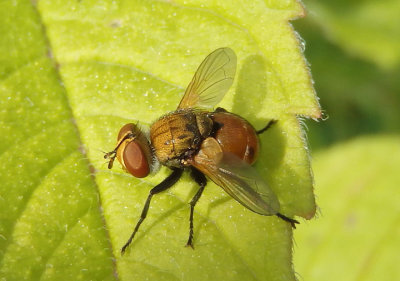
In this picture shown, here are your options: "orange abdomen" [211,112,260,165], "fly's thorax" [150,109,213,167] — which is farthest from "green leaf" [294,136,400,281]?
"fly's thorax" [150,109,213,167]

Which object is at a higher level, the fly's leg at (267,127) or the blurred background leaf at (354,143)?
the fly's leg at (267,127)

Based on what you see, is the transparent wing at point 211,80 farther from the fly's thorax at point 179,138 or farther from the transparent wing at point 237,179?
the transparent wing at point 237,179

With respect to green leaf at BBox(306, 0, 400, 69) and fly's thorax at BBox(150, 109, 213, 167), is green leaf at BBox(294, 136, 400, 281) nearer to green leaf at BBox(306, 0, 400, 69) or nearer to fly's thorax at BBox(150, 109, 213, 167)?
green leaf at BBox(306, 0, 400, 69)

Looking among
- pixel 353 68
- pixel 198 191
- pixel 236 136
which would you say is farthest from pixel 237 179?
pixel 353 68

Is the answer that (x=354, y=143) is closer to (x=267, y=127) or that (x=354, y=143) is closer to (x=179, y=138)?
(x=267, y=127)

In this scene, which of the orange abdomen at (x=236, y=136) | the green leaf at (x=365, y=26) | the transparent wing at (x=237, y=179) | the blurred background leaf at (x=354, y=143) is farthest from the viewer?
the green leaf at (x=365, y=26)

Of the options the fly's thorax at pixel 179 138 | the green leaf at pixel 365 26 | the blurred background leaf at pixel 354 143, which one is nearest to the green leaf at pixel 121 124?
the fly's thorax at pixel 179 138

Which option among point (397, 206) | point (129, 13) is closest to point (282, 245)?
point (129, 13)

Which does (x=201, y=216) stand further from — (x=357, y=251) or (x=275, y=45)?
(x=357, y=251)
